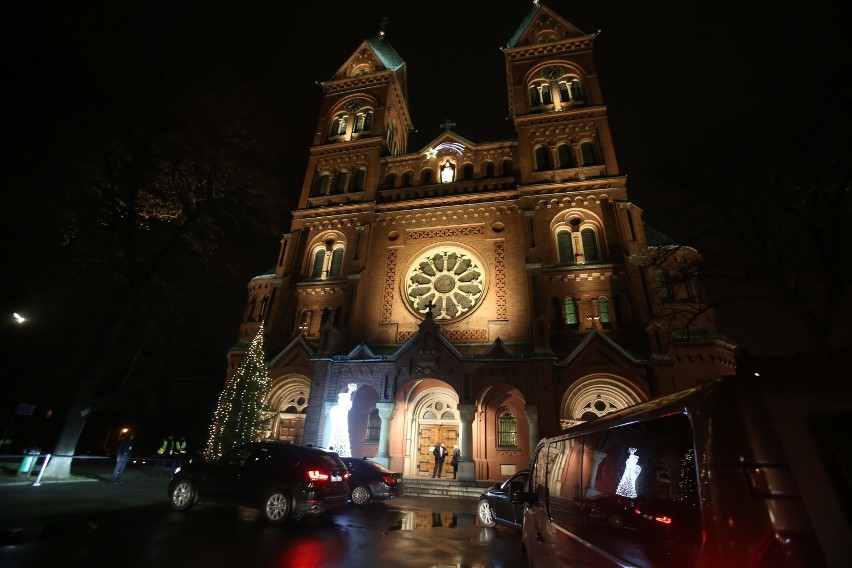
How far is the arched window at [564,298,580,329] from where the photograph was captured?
20.5m

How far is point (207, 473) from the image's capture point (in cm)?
888

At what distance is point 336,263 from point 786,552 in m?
25.4

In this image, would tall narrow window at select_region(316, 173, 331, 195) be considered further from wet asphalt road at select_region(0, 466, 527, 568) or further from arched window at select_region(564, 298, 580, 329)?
wet asphalt road at select_region(0, 466, 527, 568)

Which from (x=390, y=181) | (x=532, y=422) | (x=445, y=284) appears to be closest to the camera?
(x=532, y=422)

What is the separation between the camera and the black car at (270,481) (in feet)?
26.6

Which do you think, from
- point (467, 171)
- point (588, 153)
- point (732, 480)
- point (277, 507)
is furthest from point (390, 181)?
point (732, 480)

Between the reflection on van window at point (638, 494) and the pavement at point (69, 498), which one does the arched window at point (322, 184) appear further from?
the reflection on van window at point (638, 494)

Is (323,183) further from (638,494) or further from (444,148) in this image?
(638,494)

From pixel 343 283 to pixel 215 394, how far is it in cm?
2109

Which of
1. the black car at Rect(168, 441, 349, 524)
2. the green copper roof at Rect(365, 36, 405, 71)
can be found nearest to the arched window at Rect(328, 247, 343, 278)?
the black car at Rect(168, 441, 349, 524)

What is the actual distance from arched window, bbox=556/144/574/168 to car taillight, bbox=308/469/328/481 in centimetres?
2271

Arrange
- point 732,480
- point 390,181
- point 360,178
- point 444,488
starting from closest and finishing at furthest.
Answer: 1. point 732,480
2. point 444,488
3. point 390,181
4. point 360,178

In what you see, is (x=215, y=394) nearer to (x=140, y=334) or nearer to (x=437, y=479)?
(x=140, y=334)

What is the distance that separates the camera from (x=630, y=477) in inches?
108
